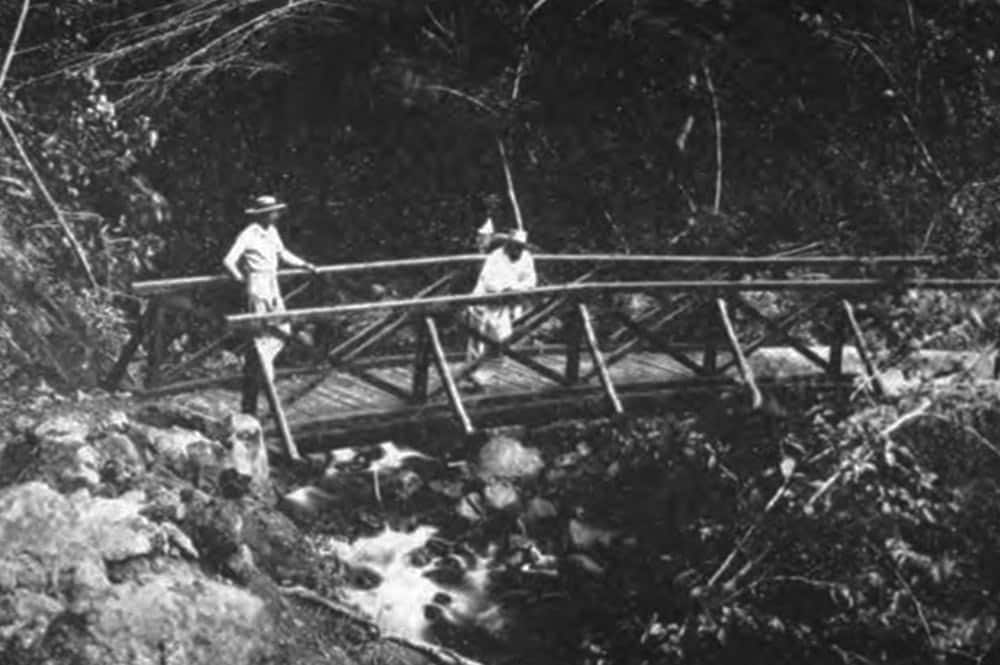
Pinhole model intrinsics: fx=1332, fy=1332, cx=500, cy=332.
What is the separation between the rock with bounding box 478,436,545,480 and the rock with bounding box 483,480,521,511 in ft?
0.46

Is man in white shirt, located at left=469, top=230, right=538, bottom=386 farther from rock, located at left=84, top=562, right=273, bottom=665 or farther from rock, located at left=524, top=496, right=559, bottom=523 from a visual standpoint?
rock, located at left=84, top=562, right=273, bottom=665

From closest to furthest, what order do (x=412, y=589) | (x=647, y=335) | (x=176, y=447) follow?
(x=176, y=447)
(x=412, y=589)
(x=647, y=335)

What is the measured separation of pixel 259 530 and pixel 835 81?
10866 mm

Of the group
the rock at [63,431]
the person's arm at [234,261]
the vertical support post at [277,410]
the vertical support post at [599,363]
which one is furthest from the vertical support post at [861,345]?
the rock at [63,431]

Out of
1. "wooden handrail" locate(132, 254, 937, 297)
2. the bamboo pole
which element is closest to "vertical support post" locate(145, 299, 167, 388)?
"wooden handrail" locate(132, 254, 937, 297)

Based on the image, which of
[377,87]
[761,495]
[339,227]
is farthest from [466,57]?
[761,495]

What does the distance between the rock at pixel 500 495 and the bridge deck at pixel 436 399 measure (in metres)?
0.49

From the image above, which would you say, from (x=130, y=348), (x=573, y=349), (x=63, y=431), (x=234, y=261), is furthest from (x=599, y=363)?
(x=63, y=431)

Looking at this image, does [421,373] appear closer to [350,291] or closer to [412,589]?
[412,589]

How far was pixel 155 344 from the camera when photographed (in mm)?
10508

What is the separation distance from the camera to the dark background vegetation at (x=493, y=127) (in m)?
13.8

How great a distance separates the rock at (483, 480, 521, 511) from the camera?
1000 cm

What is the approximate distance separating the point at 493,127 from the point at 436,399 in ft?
20.4

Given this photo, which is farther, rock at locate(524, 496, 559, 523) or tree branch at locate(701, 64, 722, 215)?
tree branch at locate(701, 64, 722, 215)
